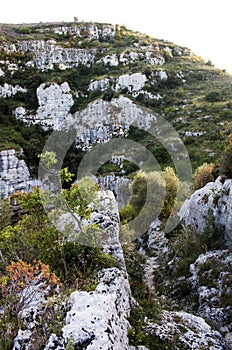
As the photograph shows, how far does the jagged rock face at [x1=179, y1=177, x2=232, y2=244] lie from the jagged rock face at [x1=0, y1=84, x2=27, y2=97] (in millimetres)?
59579

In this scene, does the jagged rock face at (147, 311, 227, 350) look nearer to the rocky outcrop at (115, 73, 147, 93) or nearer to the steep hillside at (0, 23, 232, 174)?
the steep hillside at (0, 23, 232, 174)

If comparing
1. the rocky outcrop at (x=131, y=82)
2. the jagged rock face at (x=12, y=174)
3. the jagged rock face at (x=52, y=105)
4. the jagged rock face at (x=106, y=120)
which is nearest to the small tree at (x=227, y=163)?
the jagged rock face at (x=12, y=174)

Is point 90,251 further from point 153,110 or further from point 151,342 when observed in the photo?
point 153,110

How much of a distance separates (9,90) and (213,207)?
204ft

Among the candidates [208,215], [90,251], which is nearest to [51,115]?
[208,215]

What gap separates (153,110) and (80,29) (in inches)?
2028

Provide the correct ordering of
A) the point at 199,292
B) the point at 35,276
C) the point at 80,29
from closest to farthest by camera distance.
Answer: the point at 35,276, the point at 199,292, the point at 80,29

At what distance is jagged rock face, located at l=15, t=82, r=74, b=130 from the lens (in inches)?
2525

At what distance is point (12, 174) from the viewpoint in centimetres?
5084

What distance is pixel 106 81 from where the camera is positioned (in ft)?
226

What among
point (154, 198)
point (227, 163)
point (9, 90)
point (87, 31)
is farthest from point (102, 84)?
point (227, 163)

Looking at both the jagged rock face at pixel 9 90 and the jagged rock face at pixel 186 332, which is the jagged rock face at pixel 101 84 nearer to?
the jagged rock face at pixel 9 90

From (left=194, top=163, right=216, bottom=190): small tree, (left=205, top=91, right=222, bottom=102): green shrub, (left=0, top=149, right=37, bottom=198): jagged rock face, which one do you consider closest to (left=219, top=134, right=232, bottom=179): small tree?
(left=194, top=163, right=216, bottom=190): small tree

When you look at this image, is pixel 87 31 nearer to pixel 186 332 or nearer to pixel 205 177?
pixel 205 177
